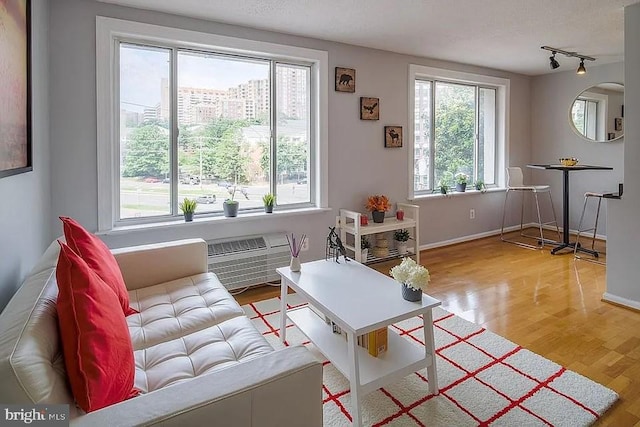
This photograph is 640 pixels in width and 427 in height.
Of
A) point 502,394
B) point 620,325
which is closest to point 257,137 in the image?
point 502,394

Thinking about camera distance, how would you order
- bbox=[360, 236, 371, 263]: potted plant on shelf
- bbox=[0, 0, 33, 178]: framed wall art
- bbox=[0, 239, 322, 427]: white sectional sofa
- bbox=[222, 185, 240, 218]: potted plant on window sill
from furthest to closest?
bbox=[360, 236, 371, 263]: potted plant on shelf
bbox=[222, 185, 240, 218]: potted plant on window sill
bbox=[0, 0, 33, 178]: framed wall art
bbox=[0, 239, 322, 427]: white sectional sofa

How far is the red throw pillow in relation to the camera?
161 cm

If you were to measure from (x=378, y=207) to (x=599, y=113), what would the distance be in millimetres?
3518

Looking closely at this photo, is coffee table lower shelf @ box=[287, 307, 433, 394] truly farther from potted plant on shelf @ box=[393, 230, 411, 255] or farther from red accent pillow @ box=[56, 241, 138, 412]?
potted plant on shelf @ box=[393, 230, 411, 255]

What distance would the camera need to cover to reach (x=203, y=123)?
3359mm

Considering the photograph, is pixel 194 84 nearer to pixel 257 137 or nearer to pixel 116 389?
pixel 257 137

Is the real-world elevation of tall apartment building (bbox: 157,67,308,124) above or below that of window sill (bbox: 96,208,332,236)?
above

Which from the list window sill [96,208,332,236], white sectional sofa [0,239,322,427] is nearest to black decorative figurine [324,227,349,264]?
white sectional sofa [0,239,322,427]

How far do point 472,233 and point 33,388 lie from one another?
5100 mm

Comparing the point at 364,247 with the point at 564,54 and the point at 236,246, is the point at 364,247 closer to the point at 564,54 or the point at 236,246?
the point at 236,246

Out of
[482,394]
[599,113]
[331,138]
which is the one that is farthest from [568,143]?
[482,394]

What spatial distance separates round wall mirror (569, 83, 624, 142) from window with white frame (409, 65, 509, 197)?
0.97 meters

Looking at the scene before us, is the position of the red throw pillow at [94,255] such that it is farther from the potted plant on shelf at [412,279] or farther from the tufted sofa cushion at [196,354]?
the potted plant on shelf at [412,279]

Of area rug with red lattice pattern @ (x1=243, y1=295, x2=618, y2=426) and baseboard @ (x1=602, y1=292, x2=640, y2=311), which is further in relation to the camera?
baseboard @ (x1=602, y1=292, x2=640, y2=311)
